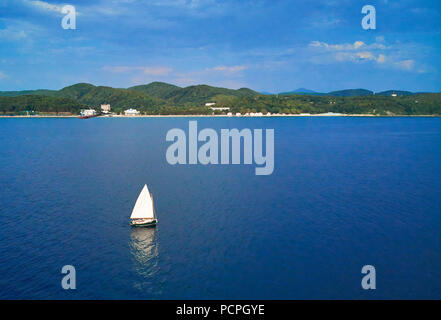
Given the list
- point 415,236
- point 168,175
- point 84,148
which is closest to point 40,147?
point 84,148

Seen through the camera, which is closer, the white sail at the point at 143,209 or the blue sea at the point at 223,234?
the blue sea at the point at 223,234

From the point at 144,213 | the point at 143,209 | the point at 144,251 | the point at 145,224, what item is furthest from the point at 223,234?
the point at 143,209

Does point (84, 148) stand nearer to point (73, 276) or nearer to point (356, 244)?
point (73, 276)

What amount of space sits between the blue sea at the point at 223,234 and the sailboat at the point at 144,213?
4.51 ft

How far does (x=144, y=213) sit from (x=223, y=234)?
1327cm

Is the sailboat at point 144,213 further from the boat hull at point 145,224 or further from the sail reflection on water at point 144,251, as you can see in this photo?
the sail reflection on water at point 144,251

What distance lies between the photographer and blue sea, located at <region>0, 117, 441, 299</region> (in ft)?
128

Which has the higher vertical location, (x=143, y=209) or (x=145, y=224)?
(x=143, y=209)

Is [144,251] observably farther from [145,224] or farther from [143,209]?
[143,209]

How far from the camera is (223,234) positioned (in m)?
52.8

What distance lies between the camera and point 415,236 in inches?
2052

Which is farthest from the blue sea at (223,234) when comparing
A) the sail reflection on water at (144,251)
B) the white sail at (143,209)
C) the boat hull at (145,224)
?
the white sail at (143,209)

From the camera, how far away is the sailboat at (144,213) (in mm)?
54812
